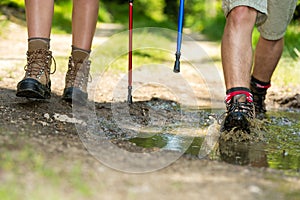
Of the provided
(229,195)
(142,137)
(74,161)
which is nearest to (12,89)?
(142,137)

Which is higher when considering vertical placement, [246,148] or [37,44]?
[37,44]

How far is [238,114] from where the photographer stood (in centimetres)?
308

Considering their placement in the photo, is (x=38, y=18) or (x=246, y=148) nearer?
(x=246, y=148)

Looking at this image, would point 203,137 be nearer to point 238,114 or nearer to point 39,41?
point 238,114

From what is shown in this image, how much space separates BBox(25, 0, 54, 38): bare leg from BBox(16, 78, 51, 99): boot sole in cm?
31

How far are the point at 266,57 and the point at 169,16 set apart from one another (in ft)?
73.7

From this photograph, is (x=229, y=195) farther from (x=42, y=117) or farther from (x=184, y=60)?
(x=184, y=60)

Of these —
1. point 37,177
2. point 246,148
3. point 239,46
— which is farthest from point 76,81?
point 37,177

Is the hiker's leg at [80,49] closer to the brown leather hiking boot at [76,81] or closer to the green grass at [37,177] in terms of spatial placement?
the brown leather hiking boot at [76,81]

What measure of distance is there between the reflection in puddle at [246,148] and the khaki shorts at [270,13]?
73 cm

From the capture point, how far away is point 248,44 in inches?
131

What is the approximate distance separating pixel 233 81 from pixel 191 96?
1511 mm

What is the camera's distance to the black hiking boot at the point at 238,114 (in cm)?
308

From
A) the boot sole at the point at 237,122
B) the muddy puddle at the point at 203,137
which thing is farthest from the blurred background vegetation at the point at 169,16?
the boot sole at the point at 237,122
